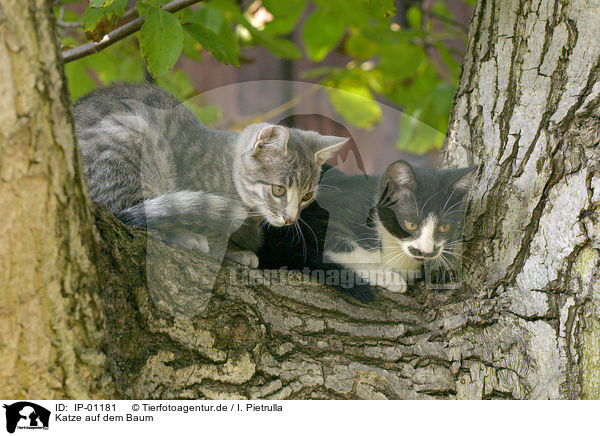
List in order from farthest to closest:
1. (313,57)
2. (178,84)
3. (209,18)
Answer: (178,84) < (313,57) < (209,18)

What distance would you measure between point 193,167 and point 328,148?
0.62 metres

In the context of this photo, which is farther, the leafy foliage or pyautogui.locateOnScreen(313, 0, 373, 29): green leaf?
pyautogui.locateOnScreen(313, 0, 373, 29): green leaf

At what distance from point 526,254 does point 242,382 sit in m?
1.10

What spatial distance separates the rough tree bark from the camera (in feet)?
4.18

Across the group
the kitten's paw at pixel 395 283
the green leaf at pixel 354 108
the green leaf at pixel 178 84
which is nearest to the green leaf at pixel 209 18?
the green leaf at pixel 354 108

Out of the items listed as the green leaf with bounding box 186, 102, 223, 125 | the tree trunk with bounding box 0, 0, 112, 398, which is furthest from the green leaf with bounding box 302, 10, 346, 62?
the tree trunk with bounding box 0, 0, 112, 398

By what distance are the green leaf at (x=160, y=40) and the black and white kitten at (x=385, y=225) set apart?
85 centimetres

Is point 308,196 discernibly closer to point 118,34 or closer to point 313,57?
point 118,34

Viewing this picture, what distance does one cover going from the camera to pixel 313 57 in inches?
137

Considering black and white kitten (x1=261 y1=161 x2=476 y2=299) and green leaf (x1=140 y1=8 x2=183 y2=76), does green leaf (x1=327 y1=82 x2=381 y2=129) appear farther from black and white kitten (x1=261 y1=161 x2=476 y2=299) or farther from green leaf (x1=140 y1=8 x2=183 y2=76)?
green leaf (x1=140 y1=8 x2=183 y2=76)

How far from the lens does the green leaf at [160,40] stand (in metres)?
1.92

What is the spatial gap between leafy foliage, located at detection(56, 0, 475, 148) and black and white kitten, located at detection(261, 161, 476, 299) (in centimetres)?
63

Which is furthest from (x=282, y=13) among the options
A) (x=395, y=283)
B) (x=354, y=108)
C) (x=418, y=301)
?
(x=418, y=301)

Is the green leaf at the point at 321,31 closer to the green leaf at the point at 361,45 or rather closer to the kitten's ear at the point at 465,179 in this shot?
the green leaf at the point at 361,45
